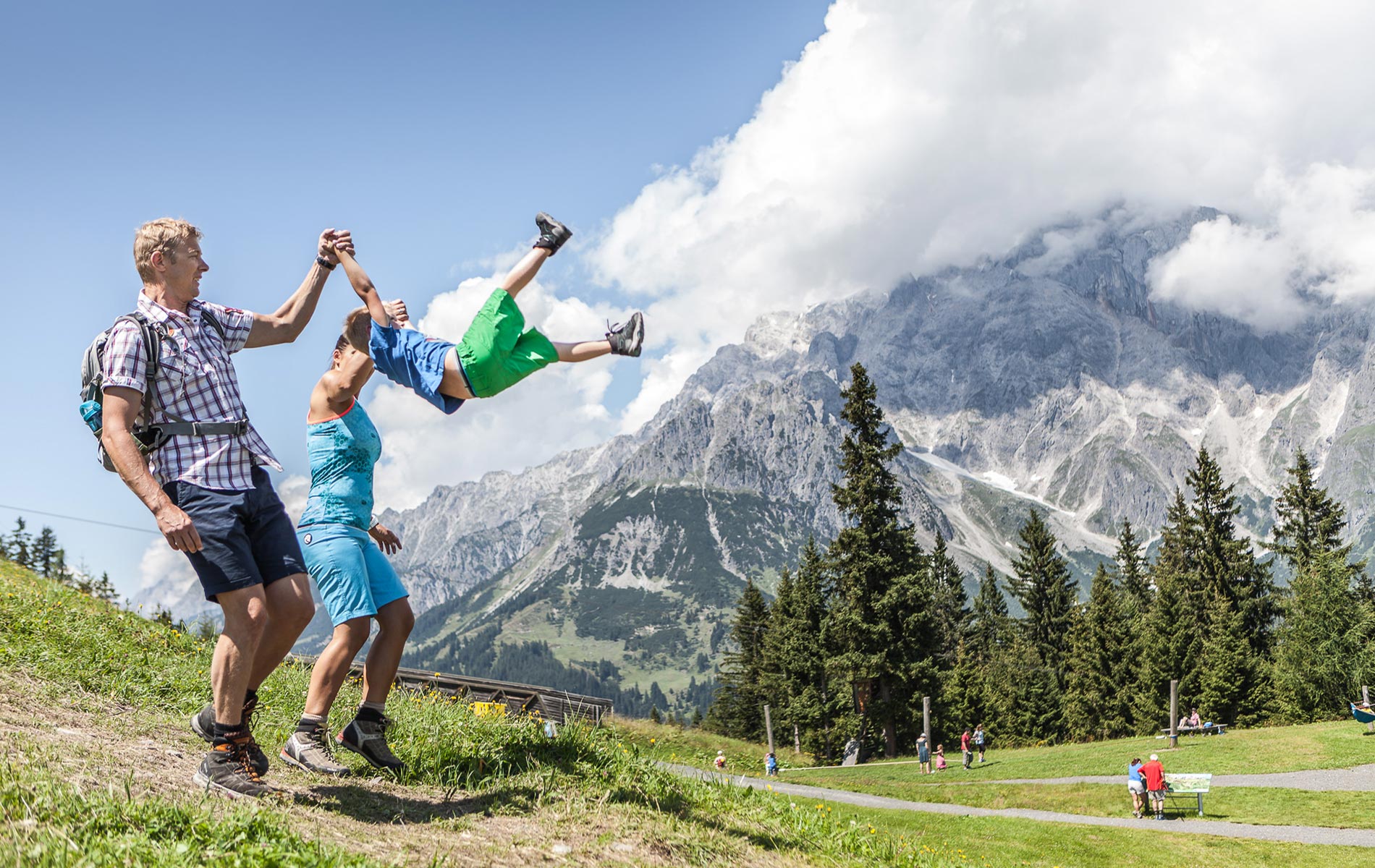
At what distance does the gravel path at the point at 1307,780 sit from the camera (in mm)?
23781

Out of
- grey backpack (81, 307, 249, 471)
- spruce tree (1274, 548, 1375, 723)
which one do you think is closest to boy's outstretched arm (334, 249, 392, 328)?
grey backpack (81, 307, 249, 471)

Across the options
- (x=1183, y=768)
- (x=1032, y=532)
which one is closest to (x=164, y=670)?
(x=1183, y=768)

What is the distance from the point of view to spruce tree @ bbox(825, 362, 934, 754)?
4472cm

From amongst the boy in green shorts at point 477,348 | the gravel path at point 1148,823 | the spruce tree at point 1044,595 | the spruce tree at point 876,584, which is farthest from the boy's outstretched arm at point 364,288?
the spruce tree at point 1044,595

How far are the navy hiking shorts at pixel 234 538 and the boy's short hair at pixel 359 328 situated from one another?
52.2 inches

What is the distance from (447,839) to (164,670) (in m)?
4.95

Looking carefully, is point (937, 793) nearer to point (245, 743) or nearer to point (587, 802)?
point (587, 802)

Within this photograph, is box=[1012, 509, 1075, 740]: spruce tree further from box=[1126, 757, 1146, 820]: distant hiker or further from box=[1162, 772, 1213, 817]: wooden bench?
box=[1162, 772, 1213, 817]: wooden bench

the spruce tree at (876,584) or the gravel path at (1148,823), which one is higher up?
the spruce tree at (876,584)

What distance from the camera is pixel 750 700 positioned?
72438 mm

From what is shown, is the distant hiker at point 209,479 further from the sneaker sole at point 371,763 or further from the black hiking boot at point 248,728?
the sneaker sole at point 371,763

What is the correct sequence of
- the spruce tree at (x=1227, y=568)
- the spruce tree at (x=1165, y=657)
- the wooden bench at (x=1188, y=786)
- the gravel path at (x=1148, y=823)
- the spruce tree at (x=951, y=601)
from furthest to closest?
1. the spruce tree at (x=951, y=601)
2. the spruce tree at (x=1227, y=568)
3. the spruce tree at (x=1165, y=657)
4. the wooden bench at (x=1188, y=786)
5. the gravel path at (x=1148, y=823)

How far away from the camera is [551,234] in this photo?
6.59 metres

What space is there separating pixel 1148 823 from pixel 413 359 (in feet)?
77.2
